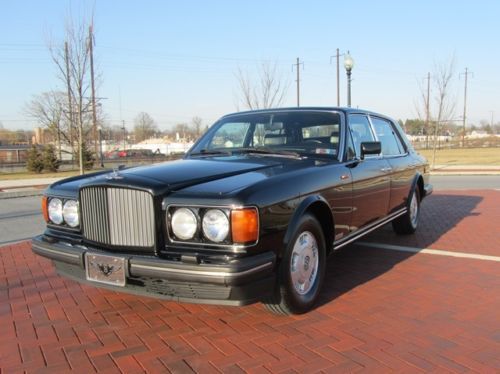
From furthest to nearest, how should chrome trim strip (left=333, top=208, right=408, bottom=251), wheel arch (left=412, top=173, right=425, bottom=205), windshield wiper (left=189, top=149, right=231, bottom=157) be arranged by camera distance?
wheel arch (left=412, top=173, right=425, bottom=205)
windshield wiper (left=189, top=149, right=231, bottom=157)
chrome trim strip (left=333, top=208, right=408, bottom=251)

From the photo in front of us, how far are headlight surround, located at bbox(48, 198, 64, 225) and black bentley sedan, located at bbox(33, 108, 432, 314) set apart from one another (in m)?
0.02

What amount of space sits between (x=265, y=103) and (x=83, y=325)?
73.5 ft

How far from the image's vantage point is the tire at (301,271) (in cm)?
342

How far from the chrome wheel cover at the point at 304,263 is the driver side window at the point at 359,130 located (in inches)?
56.0

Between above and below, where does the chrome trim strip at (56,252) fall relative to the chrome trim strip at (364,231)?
above

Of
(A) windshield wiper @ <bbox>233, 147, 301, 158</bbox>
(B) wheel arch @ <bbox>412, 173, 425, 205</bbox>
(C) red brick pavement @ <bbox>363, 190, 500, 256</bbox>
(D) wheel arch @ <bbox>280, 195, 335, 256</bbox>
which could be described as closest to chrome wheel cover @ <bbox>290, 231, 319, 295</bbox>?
(D) wheel arch @ <bbox>280, 195, 335, 256</bbox>

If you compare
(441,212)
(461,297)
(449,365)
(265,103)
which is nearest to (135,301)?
(449,365)

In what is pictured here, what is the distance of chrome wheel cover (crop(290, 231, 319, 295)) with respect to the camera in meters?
3.60

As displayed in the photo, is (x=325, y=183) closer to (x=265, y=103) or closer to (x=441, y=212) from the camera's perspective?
(x=441, y=212)

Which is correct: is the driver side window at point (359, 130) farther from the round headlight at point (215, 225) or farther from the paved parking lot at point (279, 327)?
the round headlight at point (215, 225)

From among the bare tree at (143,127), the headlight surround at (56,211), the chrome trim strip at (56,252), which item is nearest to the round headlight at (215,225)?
the chrome trim strip at (56,252)

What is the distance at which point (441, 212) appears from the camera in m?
8.79

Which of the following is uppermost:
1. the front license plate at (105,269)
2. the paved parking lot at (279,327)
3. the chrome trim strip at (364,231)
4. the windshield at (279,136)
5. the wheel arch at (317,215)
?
the windshield at (279,136)

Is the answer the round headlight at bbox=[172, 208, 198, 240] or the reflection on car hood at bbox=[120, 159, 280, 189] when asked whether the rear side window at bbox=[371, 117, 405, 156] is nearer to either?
the reflection on car hood at bbox=[120, 159, 280, 189]
